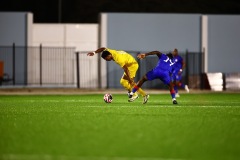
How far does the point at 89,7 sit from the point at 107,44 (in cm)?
1820

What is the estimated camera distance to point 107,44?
42.3 metres

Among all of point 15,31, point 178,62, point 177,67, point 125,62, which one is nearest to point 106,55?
point 125,62

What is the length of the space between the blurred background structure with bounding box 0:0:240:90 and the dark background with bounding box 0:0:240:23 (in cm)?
1576

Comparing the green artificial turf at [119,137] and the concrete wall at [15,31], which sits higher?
the concrete wall at [15,31]

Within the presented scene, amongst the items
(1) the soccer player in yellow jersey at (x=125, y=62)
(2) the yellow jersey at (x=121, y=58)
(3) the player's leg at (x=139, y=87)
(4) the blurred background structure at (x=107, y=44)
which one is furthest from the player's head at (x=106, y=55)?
(4) the blurred background structure at (x=107, y=44)

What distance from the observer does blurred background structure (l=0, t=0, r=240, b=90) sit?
136ft

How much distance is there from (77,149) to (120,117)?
5.65m

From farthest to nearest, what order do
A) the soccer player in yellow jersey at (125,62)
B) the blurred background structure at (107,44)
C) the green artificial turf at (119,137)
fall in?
the blurred background structure at (107,44)
the soccer player in yellow jersey at (125,62)
the green artificial turf at (119,137)

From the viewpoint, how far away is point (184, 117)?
14.8 m

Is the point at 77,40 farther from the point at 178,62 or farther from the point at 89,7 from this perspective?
the point at 89,7

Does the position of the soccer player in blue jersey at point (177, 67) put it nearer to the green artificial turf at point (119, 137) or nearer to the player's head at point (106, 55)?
the player's head at point (106, 55)

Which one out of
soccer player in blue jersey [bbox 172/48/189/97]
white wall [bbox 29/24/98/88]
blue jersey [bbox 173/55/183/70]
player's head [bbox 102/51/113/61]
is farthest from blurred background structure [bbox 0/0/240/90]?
player's head [bbox 102/51/113/61]

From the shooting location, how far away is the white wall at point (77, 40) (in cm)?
4203

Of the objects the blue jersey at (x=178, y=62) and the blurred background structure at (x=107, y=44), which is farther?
the blurred background structure at (x=107, y=44)
